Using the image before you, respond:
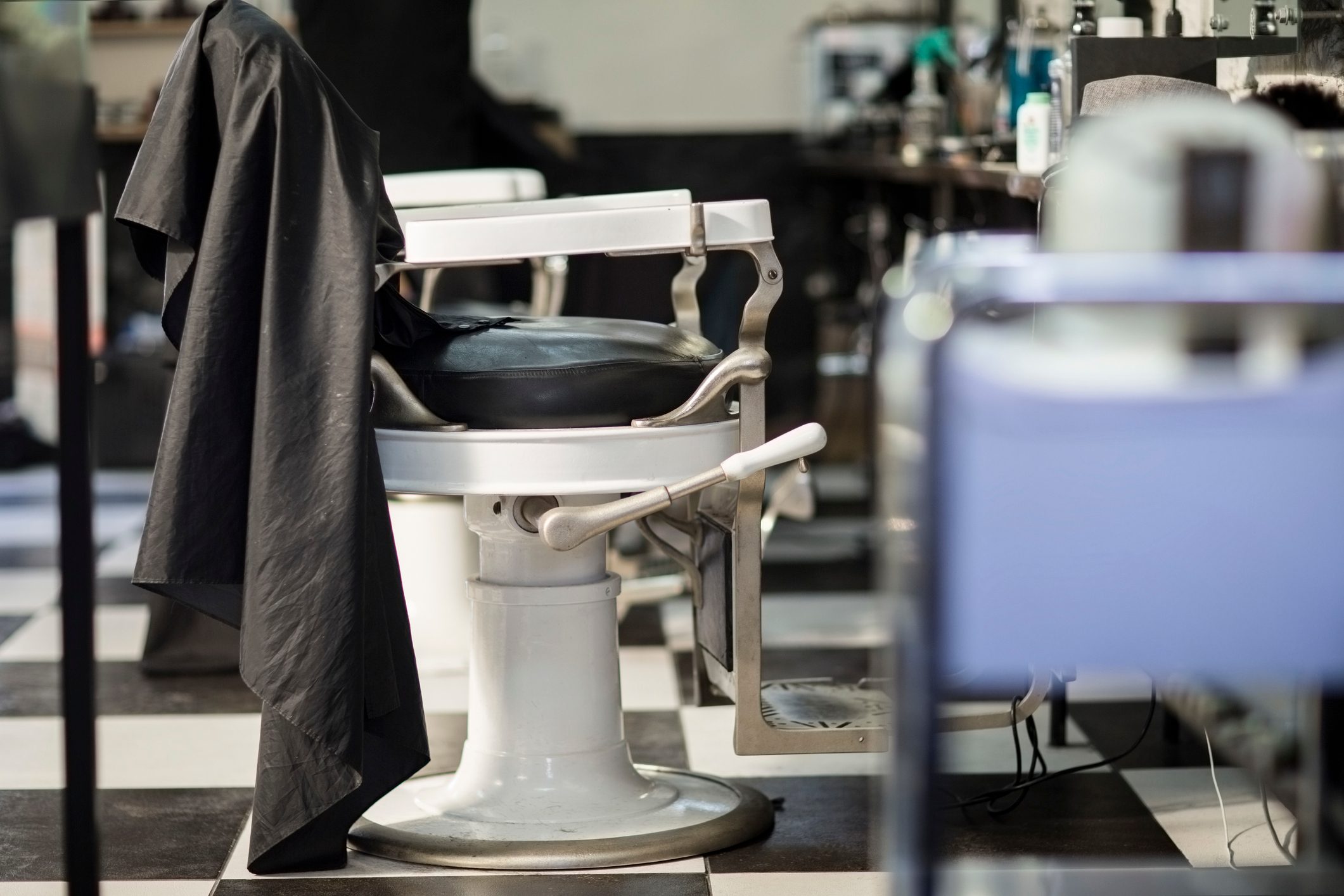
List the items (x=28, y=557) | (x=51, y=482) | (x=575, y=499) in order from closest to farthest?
(x=575, y=499) → (x=28, y=557) → (x=51, y=482)

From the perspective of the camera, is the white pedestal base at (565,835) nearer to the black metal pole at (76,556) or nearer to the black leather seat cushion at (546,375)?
the black leather seat cushion at (546,375)

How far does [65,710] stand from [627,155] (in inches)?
196

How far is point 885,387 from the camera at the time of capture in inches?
43.0

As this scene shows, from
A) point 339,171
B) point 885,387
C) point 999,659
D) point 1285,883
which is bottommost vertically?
point 1285,883

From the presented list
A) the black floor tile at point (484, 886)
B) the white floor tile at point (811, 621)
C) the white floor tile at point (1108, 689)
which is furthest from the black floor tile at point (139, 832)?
the white floor tile at point (1108, 689)

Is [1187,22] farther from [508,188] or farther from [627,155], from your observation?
[627,155]

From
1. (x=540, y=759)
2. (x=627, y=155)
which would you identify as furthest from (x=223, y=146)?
(x=627, y=155)

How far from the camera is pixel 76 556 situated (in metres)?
1.26

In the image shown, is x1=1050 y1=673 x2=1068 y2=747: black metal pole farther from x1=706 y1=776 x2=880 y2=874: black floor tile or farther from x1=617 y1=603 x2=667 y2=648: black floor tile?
x1=617 y1=603 x2=667 y2=648: black floor tile

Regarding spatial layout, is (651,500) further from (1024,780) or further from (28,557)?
(28,557)

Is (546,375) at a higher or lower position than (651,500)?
higher

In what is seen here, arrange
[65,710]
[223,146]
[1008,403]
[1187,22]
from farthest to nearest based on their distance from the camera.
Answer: [1187,22] → [223,146] → [65,710] → [1008,403]

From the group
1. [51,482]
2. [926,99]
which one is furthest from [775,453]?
[51,482]

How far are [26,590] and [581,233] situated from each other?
7.23 ft
